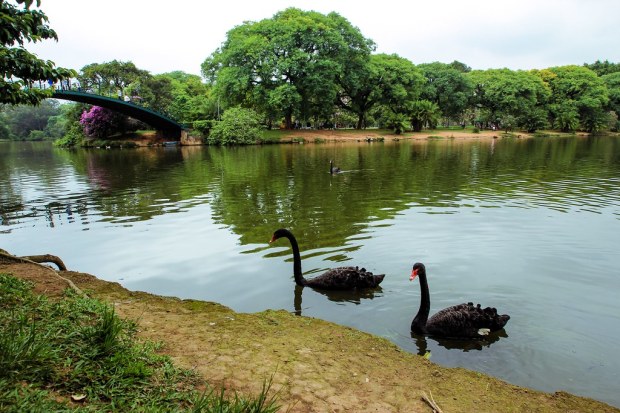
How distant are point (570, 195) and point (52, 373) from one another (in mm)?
16227

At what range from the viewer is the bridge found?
37.7 metres

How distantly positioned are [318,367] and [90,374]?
1905mm

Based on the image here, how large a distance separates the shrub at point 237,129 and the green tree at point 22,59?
40.2m

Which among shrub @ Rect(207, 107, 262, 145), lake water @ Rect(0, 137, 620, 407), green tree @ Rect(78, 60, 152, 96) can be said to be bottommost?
lake water @ Rect(0, 137, 620, 407)

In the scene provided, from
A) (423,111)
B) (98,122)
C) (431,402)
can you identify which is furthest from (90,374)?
(423,111)

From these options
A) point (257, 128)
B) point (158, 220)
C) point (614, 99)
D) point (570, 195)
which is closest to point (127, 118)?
point (257, 128)

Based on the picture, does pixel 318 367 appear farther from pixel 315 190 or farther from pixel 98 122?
pixel 98 122

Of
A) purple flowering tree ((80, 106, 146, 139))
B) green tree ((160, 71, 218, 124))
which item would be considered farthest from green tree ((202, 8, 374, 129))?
purple flowering tree ((80, 106, 146, 139))

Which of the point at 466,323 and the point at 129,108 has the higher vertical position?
the point at 129,108

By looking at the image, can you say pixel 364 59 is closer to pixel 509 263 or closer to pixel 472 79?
pixel 472 79

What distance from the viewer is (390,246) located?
919 cm

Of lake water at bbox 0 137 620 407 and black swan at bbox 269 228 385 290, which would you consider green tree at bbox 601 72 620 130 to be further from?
black swan at bbox 269 228 385 290

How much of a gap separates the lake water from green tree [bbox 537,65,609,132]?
5334 cm

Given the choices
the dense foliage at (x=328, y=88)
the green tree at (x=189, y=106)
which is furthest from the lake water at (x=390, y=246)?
the green tree at (x=189, y=106)
